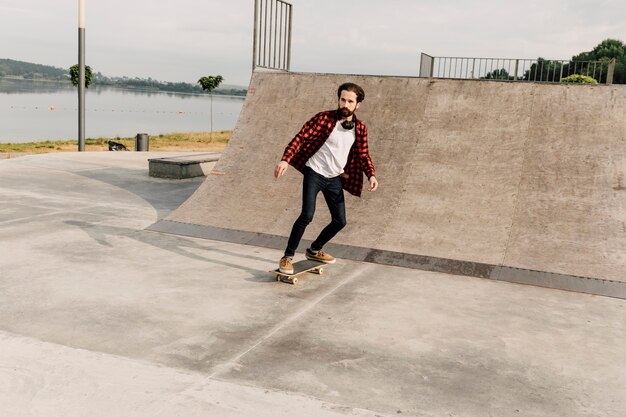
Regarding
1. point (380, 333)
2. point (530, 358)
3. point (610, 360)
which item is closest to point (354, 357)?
point (380, 333)

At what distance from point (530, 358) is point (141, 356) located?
255cm

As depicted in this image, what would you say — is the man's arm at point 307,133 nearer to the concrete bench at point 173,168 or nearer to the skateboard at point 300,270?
the skateboard at point 300,270

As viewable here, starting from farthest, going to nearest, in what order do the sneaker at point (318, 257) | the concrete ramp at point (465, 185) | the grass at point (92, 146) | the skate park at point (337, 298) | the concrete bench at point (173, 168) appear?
the grass at point (92, 146)
the concrete bench at point (173, 168)
the concrete ramp at point (465, 185)
the sneaker at point (318, 257)
the skate park at point (337, 298)

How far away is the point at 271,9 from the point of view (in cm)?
970

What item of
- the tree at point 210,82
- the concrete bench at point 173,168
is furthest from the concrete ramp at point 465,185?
the tree at point 210,82

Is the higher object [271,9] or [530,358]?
[271,9]

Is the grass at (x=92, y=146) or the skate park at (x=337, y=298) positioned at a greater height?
the skate park at (x=337, y=298)

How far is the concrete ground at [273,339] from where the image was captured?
125 inches

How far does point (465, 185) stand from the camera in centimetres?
682

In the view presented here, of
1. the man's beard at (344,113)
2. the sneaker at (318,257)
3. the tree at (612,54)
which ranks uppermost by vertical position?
the tree at (612,54)

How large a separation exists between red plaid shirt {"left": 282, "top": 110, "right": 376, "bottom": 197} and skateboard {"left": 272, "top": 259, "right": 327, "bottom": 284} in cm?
82

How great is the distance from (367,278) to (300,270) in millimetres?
674

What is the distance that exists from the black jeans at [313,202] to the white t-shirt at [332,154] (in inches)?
2.5

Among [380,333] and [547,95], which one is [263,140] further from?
[380,333]
